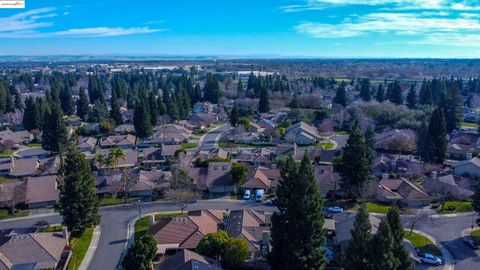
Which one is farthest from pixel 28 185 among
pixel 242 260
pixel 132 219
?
pixel 242 260

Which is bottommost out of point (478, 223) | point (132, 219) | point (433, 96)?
point (132, 219)

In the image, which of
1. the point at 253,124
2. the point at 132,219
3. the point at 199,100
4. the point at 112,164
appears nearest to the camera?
the point at 132,219

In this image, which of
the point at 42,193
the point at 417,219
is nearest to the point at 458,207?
the point at 417,219

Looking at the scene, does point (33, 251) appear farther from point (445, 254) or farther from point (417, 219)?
point (417, 219)

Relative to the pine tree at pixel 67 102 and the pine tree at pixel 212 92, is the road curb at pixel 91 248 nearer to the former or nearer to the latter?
the pine tree at pixel 67 102

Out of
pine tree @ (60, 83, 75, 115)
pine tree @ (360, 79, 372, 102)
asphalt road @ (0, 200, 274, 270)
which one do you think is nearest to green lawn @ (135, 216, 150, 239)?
asphalt road @ (0, 200, 274, 270)

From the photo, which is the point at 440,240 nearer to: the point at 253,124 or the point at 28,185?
the point at 28,185
